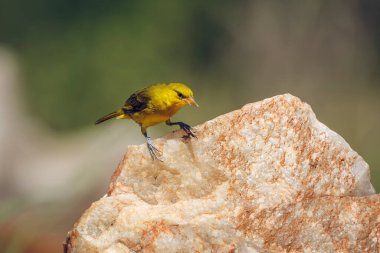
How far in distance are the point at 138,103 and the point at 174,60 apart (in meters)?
5.90

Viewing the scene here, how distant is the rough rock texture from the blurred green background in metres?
5.31

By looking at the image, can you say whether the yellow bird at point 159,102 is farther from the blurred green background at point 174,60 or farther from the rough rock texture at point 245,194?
the blurred green background at point 174,60

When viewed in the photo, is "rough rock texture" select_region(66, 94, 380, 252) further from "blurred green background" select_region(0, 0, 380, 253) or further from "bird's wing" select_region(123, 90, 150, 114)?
"blurred green background" select_region(0, 0, 380, 253)

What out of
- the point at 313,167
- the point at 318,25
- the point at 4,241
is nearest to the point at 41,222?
the point at 313,167

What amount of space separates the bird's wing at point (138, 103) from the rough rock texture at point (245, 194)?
612mm

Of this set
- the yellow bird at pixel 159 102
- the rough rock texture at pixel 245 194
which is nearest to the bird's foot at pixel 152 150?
the rough rock texture at pixel 245 194

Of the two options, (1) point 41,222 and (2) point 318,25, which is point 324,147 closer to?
(1) point 41,222

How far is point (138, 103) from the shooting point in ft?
16.8

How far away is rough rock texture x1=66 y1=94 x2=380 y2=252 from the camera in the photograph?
4031mm

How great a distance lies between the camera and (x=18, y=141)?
9633 mm

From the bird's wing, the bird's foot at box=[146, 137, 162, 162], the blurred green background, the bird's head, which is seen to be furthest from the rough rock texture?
the blurred green background

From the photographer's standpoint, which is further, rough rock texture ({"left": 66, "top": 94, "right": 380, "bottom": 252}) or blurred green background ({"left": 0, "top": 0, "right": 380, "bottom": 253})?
blurred green background ({"left": 0, "top": 0, "right": 380, "bottom": 253})

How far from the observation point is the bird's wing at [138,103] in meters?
5.05

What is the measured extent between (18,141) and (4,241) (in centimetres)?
404
